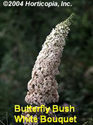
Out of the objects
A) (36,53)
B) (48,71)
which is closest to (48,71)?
(48,71)

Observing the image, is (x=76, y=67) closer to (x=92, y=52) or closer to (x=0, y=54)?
(x=92, y=52)

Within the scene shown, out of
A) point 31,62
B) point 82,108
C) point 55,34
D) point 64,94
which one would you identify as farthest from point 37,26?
point 55,34

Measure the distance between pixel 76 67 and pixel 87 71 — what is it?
1.26ft

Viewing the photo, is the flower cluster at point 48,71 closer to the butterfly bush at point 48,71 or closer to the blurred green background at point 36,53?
the butterfly bush at point 48,71

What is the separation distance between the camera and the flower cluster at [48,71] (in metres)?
2.89

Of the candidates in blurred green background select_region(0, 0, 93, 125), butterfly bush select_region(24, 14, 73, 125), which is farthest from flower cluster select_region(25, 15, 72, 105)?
blurred green background select_region(0, 0, 93, 125)

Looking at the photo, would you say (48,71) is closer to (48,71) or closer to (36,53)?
(48,71)

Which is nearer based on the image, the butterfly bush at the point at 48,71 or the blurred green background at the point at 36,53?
the butterfly bush at the point at 48,71

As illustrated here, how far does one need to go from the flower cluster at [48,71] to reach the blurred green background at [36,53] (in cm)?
257

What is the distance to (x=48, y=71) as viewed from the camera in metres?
2.89

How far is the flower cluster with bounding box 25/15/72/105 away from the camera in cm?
289

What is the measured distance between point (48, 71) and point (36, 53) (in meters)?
3.81

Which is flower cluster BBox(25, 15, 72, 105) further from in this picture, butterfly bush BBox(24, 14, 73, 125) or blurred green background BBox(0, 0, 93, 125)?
blurred green background BBox(0, 0, 93, 125)

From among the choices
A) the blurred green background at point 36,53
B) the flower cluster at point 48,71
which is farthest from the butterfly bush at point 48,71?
the blurred green background at point 36,53
